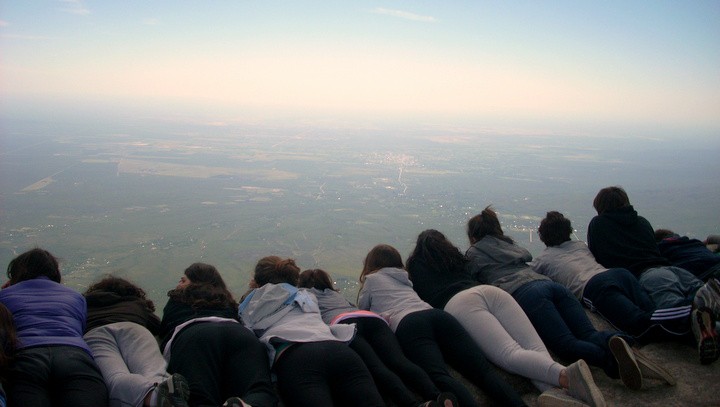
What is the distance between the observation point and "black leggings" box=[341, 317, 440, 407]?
9.30 feet

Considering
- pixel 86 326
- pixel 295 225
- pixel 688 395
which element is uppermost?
pixel 86 326

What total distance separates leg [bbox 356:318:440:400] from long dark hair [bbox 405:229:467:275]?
45.2 inches

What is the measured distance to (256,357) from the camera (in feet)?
9.62

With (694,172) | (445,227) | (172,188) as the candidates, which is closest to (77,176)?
(172,188)

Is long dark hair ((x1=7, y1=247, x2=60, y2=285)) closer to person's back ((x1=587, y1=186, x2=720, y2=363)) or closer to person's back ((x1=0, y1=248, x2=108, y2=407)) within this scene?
person's back ((x1=0, y1=248, x2=108, y2=407))

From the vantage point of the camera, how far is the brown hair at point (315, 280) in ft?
13.8

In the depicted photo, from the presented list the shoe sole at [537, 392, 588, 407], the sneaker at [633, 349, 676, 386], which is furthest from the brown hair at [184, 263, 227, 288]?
the sneaker at [633, 349, 676, 386]

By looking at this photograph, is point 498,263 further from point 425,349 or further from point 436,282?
point 425,349

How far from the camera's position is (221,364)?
9.62ft

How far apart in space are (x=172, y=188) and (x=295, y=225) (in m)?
32.4

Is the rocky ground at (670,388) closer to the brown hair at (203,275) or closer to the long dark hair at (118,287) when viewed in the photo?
the brown hair at (203,275)

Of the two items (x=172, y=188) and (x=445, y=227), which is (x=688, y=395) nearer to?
(x=445, y=227)

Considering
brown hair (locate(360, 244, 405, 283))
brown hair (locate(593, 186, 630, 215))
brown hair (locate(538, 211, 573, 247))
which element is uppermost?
brown hair (locate(593, 186, 630, 215))

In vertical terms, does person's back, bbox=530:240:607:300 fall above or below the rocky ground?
above
